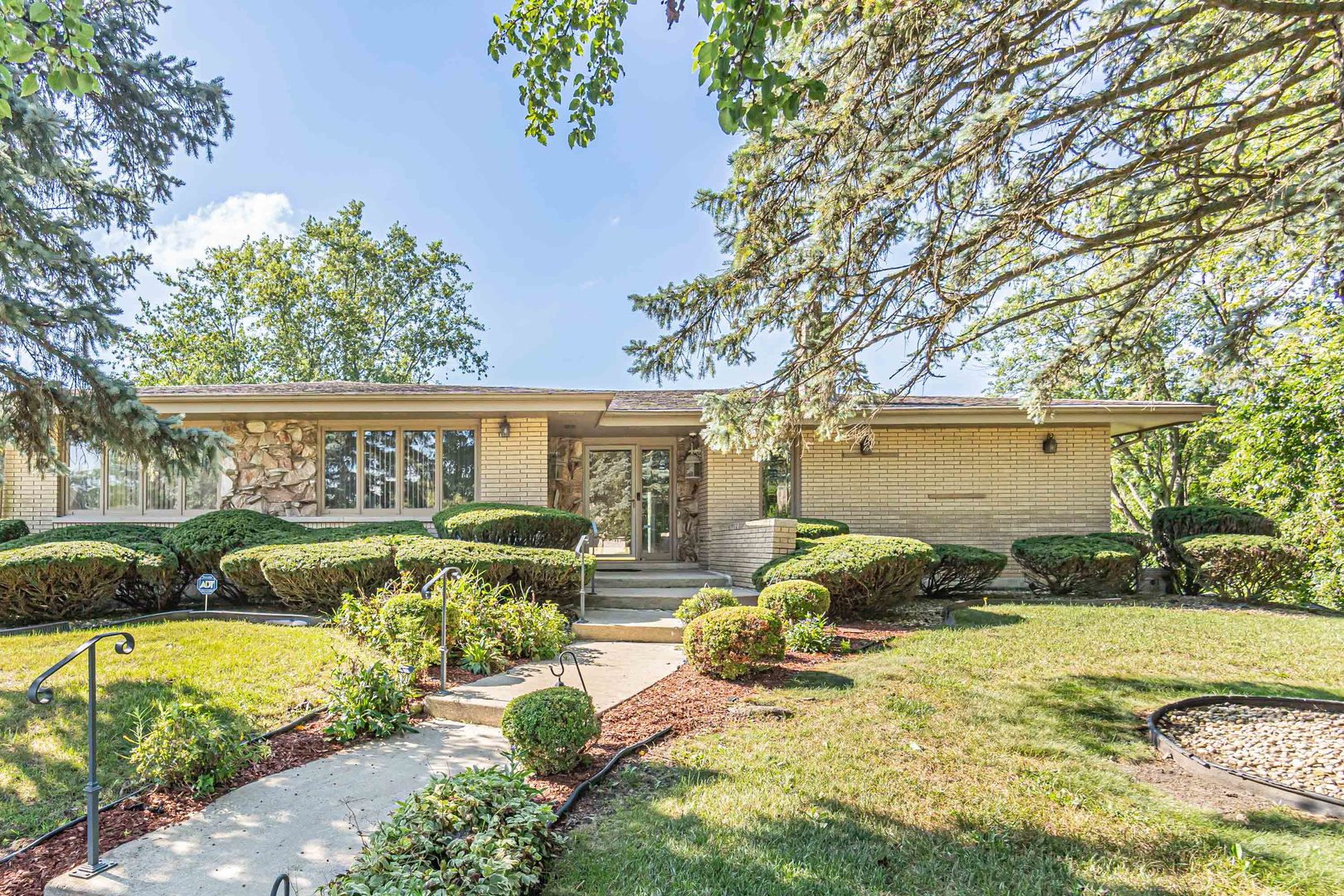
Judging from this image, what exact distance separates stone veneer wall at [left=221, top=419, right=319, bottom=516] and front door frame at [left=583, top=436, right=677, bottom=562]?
16.7 ft

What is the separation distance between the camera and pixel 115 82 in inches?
268

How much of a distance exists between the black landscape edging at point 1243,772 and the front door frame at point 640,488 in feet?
30.4

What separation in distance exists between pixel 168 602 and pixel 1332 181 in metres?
12.4

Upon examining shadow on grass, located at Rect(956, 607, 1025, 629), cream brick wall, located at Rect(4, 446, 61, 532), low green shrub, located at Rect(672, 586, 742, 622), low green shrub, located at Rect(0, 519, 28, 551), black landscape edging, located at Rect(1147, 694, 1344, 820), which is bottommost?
shadow on grass, located at Rect(956, 607, 1025, 629)

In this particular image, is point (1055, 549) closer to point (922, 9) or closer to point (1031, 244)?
point (1031, 244)

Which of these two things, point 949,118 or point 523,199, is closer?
point 949,118

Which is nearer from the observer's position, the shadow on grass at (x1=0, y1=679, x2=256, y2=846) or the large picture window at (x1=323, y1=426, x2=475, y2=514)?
the shadow on grass at (x1=0, y1=679, x2=256, y2=846)

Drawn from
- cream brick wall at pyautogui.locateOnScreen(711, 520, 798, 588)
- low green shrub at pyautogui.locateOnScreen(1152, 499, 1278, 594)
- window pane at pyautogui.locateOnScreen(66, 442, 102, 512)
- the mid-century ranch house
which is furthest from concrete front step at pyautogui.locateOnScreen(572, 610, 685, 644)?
window pane at pyautogui.locateOnScreen(66, 442, 102, 512)

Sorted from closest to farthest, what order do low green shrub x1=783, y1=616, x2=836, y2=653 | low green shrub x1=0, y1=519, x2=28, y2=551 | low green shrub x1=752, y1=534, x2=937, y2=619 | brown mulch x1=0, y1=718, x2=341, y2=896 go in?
brown mulch x1=0, y1=718, x2=341, y2=896, low green shrub x1=783, y1=616, x2=836, y2=653, low green shrub x1=752, y1=534, x2=937, y2=619, low green shrub x1=0, y1=519, x2=28, y2=551

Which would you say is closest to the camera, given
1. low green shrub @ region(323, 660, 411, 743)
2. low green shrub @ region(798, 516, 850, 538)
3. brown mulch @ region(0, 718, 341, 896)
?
brown mulch @ region(0, 718, 341, 896)

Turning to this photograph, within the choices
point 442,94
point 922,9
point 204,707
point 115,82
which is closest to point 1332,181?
point 922,9

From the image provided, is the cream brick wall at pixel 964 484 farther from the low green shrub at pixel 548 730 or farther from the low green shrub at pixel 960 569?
the low green shrub at pixel 548 730

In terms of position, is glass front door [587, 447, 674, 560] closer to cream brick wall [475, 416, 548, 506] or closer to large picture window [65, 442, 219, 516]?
cream brick wall [475, 416, 548, 506]

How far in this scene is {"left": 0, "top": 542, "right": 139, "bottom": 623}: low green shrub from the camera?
7320 mm
